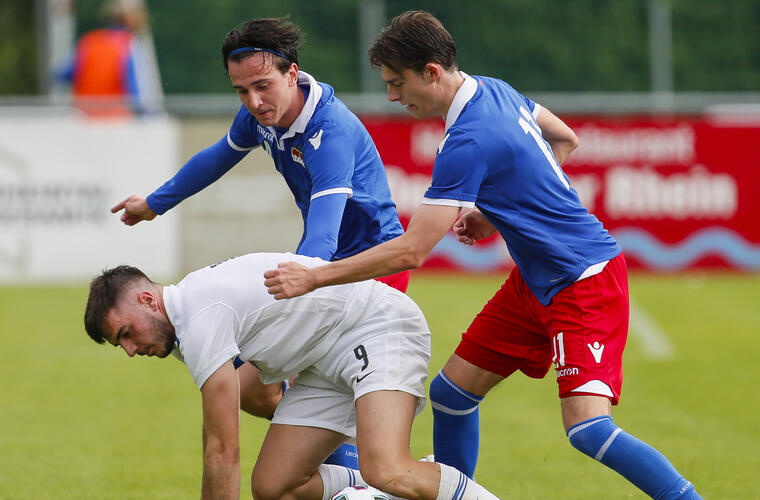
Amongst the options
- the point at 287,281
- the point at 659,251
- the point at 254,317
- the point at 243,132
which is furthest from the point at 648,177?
the point at 287,281

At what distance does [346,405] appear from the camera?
16.5 ft

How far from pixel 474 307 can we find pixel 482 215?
21.6 ft

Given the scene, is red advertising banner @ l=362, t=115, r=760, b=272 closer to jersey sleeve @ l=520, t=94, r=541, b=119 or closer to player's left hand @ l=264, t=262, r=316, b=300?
jersey sleeve @ l=520, t=94, r=541, b=119

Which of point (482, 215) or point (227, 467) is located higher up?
point (482, 215)

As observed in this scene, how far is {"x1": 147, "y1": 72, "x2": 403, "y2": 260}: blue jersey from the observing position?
200 inches

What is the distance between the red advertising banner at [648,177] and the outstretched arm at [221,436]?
30.3 feet

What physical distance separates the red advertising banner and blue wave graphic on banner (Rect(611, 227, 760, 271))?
0.01 meters

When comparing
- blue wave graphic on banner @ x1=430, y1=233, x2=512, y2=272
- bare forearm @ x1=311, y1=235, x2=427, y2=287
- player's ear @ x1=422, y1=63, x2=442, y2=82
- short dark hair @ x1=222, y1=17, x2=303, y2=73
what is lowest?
blue wave graphic on banner @ x1=430, y1=233, x2=512, y2=272

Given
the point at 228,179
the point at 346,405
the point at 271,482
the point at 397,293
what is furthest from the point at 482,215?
the point at 228,179

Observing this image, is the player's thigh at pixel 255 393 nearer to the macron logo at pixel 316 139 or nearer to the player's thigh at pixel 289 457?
the player's thigh at pixel 289 457

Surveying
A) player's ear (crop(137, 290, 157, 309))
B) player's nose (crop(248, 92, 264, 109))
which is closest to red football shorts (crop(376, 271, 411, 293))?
player's nose (crop(248, 92, 264, 109))

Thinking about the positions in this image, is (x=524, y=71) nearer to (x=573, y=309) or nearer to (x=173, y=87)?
(x=173, y=87)

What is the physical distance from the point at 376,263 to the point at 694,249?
10050 mm

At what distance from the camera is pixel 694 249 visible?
45.4 ft
